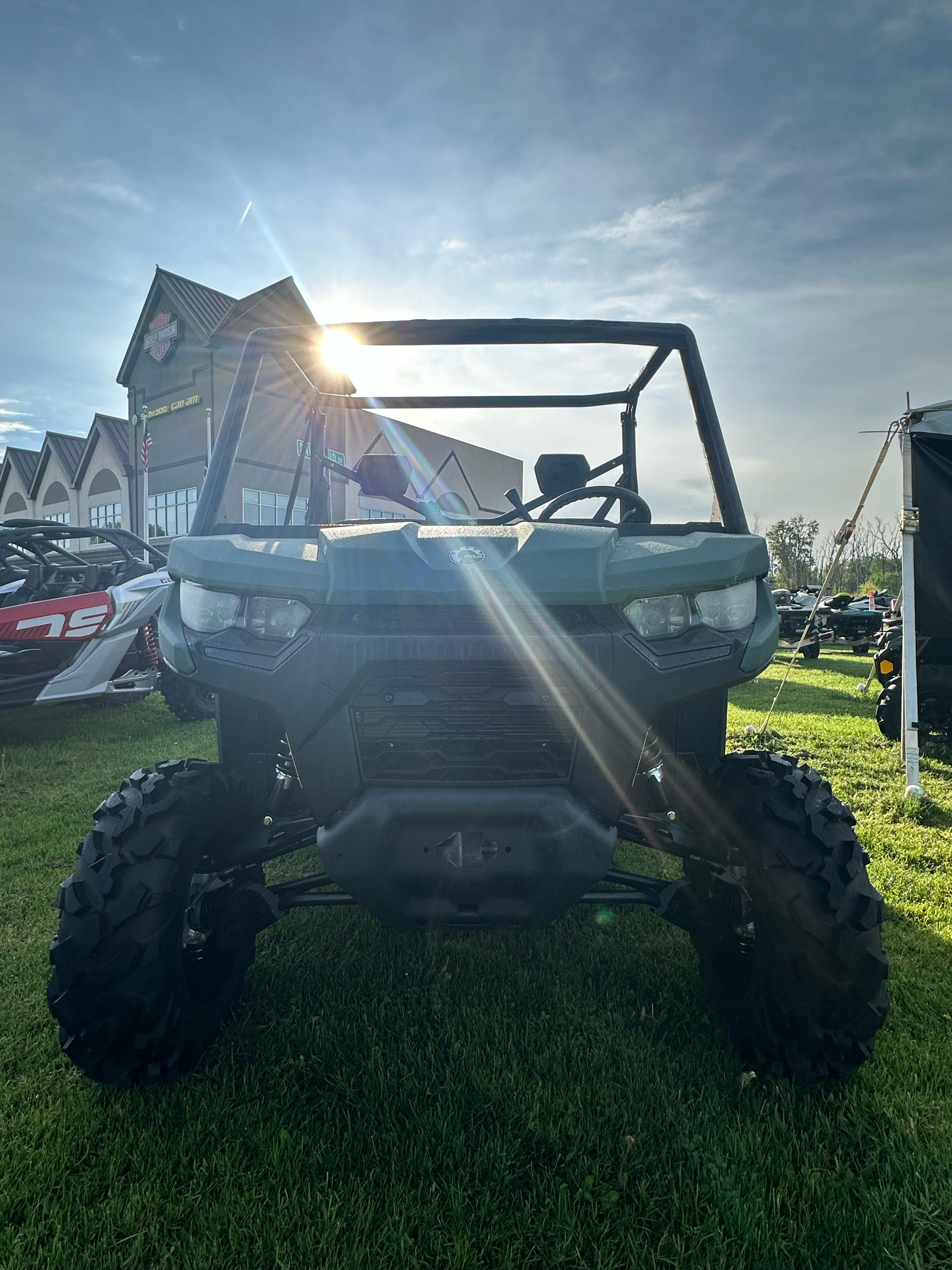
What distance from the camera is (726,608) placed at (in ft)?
5.34

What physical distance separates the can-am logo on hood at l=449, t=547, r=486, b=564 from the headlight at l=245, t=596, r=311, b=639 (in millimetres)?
325

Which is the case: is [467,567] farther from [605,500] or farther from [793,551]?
[793,551]

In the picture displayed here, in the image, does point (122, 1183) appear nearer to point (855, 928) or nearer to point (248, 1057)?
point (248, 1057)

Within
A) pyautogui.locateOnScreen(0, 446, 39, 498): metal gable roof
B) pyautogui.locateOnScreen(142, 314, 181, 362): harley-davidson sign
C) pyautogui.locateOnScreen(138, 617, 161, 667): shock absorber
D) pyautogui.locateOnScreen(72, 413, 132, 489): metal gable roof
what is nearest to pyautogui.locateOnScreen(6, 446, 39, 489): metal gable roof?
pyautogui.locateOnScreen(0, 446, 39, 498): metal gable roof

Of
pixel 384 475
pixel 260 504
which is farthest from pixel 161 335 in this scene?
pixel 384 475

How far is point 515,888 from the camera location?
1.54 meters

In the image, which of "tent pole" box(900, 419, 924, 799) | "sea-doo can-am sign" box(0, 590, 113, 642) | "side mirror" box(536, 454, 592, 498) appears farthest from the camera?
"sea-doo can-am sign" box(0, 590, 113, 642)

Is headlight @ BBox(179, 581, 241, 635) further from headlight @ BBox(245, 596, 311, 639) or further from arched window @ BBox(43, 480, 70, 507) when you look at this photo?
arched window @ BBox(43, 480, 70, 507)

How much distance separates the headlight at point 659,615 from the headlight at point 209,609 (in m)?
0.86

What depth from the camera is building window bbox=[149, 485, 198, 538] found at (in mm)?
22203

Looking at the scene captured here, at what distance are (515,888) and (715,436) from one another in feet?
4.48

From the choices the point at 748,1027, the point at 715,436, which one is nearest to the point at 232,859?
the point at 748,1027

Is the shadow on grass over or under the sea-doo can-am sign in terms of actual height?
under

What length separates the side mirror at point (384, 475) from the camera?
261 centimetres
